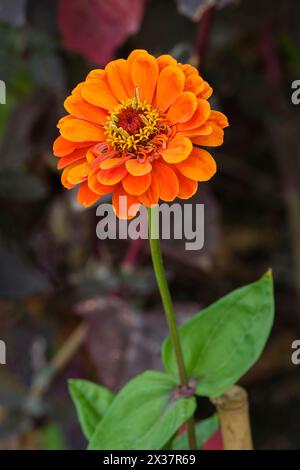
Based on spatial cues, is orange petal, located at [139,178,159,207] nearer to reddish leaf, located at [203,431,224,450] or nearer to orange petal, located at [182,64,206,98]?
orange petal, located at [182,64,206,98]

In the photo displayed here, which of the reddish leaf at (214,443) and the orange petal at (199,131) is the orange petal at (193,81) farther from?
the reddish leaf at (214,443)

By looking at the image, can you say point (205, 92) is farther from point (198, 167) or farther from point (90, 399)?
point (90, 399)

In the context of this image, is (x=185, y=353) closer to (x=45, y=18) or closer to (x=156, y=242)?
(x=156, y=242)

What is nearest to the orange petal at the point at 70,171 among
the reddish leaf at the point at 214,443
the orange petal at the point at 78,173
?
the orange petal at the point at 78,173

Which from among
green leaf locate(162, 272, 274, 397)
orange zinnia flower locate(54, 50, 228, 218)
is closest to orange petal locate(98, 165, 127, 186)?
orange zinnia flower locate(54, 50, 228, 218)

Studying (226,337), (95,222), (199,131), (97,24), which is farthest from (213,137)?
Result: (95,222)

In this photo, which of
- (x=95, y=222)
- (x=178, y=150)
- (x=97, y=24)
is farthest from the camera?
(x=95, y=222)

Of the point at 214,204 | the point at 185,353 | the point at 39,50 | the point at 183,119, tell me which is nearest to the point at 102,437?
the point at 185,353
